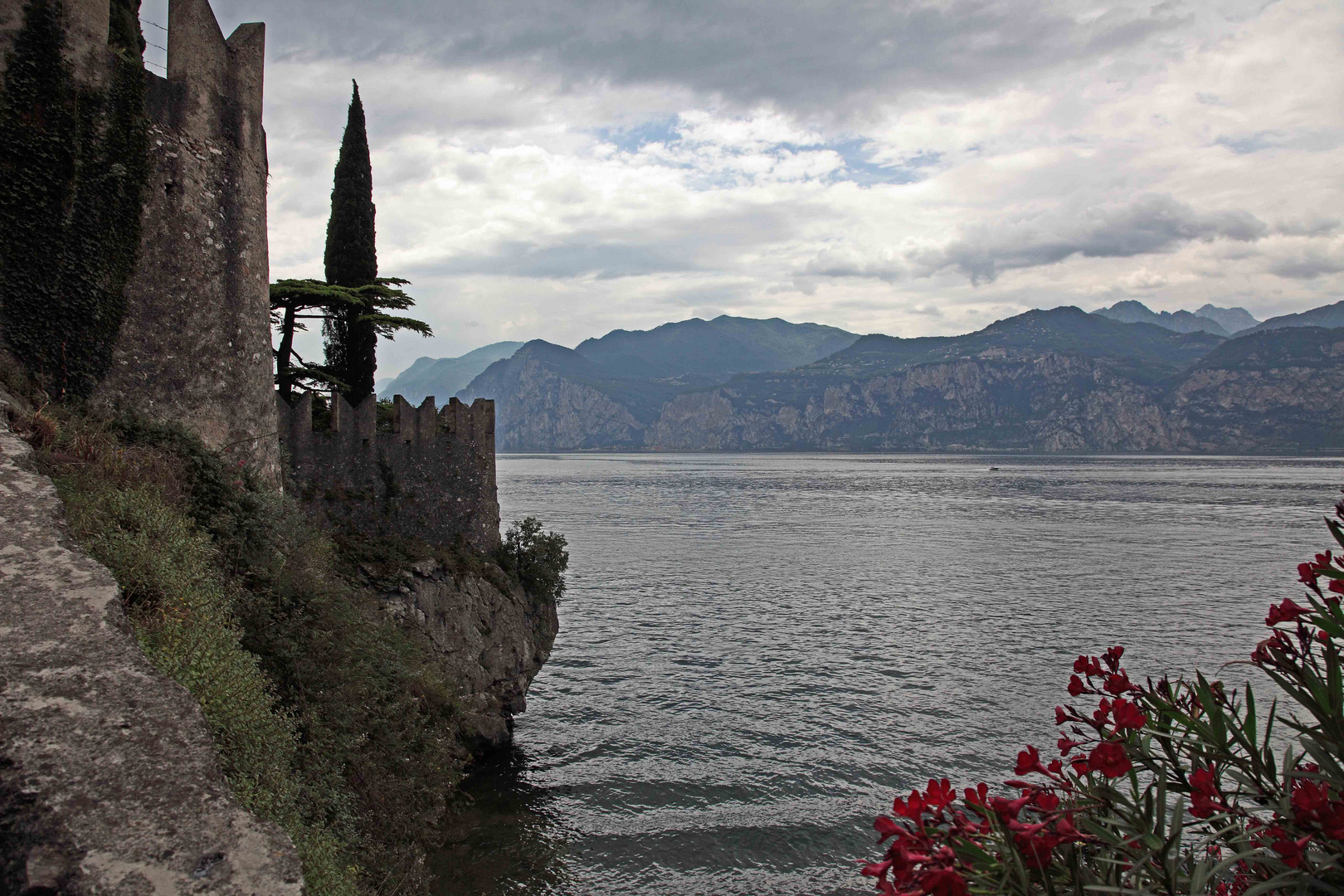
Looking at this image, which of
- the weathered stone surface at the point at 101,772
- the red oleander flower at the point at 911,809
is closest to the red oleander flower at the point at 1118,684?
the red oleander flower at the point at 911,809

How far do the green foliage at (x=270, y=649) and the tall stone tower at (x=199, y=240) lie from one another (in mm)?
965

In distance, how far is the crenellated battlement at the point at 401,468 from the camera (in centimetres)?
2144

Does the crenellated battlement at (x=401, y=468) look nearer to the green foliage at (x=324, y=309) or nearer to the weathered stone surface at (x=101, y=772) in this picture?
the green foliage at (x=324, y=309)

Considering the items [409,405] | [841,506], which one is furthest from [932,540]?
[409,405]

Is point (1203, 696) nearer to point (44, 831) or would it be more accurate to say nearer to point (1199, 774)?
point (1199, 774)

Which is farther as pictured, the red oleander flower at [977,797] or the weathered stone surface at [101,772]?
the weathered stone surface at [101,772]

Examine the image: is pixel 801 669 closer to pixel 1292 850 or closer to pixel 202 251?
pixel 202 251

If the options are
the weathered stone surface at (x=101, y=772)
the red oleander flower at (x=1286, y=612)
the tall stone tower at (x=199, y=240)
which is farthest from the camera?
the tall stone tower at (x=199, y=240)

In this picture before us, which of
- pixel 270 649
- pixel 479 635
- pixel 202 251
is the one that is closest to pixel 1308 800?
pixel 270 649

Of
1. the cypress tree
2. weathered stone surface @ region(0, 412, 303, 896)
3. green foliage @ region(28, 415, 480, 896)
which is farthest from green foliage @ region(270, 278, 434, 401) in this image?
weathered stone surface @ region(0, 412, 303, 896)

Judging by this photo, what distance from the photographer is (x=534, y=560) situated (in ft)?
89.6

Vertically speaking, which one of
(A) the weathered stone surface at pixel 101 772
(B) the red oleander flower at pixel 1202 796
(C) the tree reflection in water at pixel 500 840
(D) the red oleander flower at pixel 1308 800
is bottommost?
(C) the tree reflection in water at pixel 500 840

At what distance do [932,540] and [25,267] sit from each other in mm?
60116

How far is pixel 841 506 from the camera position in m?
89.3
